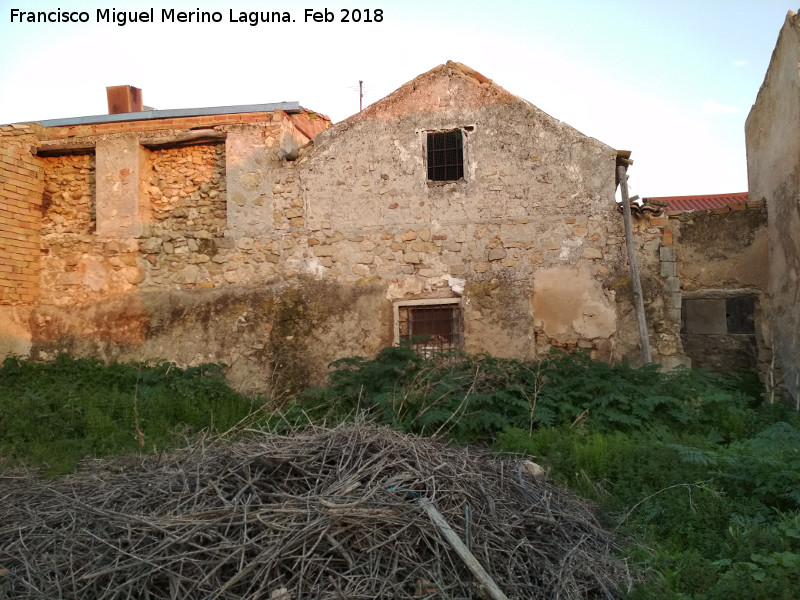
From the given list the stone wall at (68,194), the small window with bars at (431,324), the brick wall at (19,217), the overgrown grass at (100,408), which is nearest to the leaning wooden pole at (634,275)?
the small window with bars at (431,324)

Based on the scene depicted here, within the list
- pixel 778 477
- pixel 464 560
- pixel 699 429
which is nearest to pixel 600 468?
pixel 778 477

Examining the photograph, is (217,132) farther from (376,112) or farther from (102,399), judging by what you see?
(102,399)

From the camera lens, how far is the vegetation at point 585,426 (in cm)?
488

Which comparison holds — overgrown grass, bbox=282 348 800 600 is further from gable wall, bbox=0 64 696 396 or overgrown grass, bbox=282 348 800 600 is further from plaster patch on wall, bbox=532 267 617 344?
gable wall, bbox=0 64 696 396

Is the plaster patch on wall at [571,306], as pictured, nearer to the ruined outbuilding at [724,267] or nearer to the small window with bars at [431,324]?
the small window with bars at [431,324]

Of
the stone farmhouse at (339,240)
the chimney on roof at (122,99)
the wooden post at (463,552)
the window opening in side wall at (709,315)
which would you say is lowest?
the wooden post at (463,552)

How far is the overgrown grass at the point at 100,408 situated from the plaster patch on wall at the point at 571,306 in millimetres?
4031

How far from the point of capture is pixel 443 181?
32.0 feet

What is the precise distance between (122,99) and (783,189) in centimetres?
1053

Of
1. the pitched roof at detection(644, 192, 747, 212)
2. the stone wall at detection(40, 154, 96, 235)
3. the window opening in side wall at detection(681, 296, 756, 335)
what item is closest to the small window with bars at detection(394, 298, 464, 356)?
the window opening in side wall at detection(681, 296, 756, 335)

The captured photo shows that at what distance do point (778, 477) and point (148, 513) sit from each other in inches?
187

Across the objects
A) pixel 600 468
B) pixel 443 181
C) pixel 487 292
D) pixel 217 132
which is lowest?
pixel 600 468

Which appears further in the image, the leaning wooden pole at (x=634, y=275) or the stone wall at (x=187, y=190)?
the stone wall at (x=187, y=190)

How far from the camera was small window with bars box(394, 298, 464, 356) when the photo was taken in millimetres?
9547
